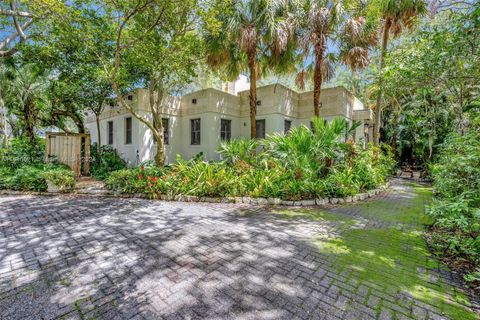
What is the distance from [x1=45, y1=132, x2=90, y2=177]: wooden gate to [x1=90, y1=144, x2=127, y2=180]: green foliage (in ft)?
2.79

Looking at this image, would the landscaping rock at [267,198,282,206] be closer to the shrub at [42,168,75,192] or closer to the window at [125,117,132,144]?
the shrub at [42,168,75,192]

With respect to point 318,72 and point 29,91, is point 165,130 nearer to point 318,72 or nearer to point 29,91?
point 29,91

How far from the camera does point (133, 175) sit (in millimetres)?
7609

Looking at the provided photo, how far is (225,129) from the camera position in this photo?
13203 millimetres

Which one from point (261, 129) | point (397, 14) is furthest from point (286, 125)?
point (397, 14)

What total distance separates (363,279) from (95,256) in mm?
3651

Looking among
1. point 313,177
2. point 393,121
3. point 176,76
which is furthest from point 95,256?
point 393,121

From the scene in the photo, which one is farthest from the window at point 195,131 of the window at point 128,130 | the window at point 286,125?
the window at point 286,125

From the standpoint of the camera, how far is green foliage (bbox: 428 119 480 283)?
321 centimetres

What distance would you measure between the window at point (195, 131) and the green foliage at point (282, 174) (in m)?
5.05

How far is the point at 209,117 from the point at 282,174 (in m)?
6.60

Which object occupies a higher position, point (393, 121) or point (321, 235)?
point (393, 121)

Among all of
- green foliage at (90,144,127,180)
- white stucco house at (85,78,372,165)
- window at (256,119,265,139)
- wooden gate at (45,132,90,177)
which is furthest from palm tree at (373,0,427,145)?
wooden gate at (45,132,90,177)

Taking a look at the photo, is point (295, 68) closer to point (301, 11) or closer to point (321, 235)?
point (301, 11)
